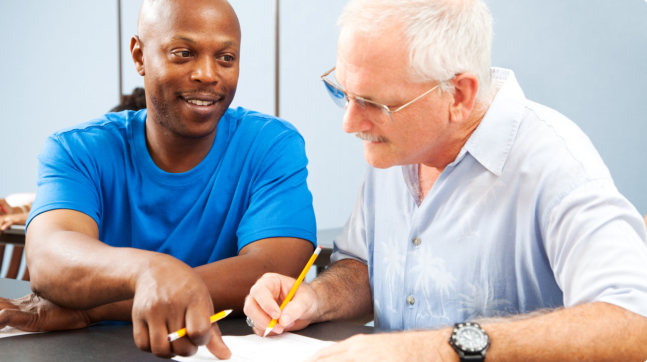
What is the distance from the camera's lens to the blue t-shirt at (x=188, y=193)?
4.62 feet

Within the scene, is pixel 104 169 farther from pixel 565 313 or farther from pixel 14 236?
pixel 14 236

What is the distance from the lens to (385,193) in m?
1.35

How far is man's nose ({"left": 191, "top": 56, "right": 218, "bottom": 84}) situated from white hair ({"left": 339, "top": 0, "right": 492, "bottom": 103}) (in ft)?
1.40

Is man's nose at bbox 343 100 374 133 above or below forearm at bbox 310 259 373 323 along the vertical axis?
above

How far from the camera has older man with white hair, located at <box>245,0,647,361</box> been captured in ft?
2.81

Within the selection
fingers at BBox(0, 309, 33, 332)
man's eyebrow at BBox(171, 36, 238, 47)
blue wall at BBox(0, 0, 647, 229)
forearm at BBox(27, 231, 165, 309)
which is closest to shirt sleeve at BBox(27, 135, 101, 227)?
forearm at BBox(27, 231, 165, 309)

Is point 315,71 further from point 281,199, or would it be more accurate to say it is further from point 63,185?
point 63,185

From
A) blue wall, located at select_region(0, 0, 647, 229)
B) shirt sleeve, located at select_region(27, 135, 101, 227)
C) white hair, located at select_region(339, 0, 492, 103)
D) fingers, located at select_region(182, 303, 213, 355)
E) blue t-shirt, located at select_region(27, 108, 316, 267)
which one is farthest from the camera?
blue wall, located at select_region(0, 0, 647, 229)

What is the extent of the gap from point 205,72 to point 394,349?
871 mm

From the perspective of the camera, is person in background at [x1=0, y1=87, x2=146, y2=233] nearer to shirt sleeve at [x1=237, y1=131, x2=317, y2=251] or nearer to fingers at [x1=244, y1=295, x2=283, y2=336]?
shirt sleeve at [x1=237, y1=131, x2=317, y2=251]

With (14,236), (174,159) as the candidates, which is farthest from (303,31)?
(174,159)

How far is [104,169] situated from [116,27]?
3.54 metres

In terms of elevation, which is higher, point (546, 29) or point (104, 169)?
point (546, 29)

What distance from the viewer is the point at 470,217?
1136 millimetres
